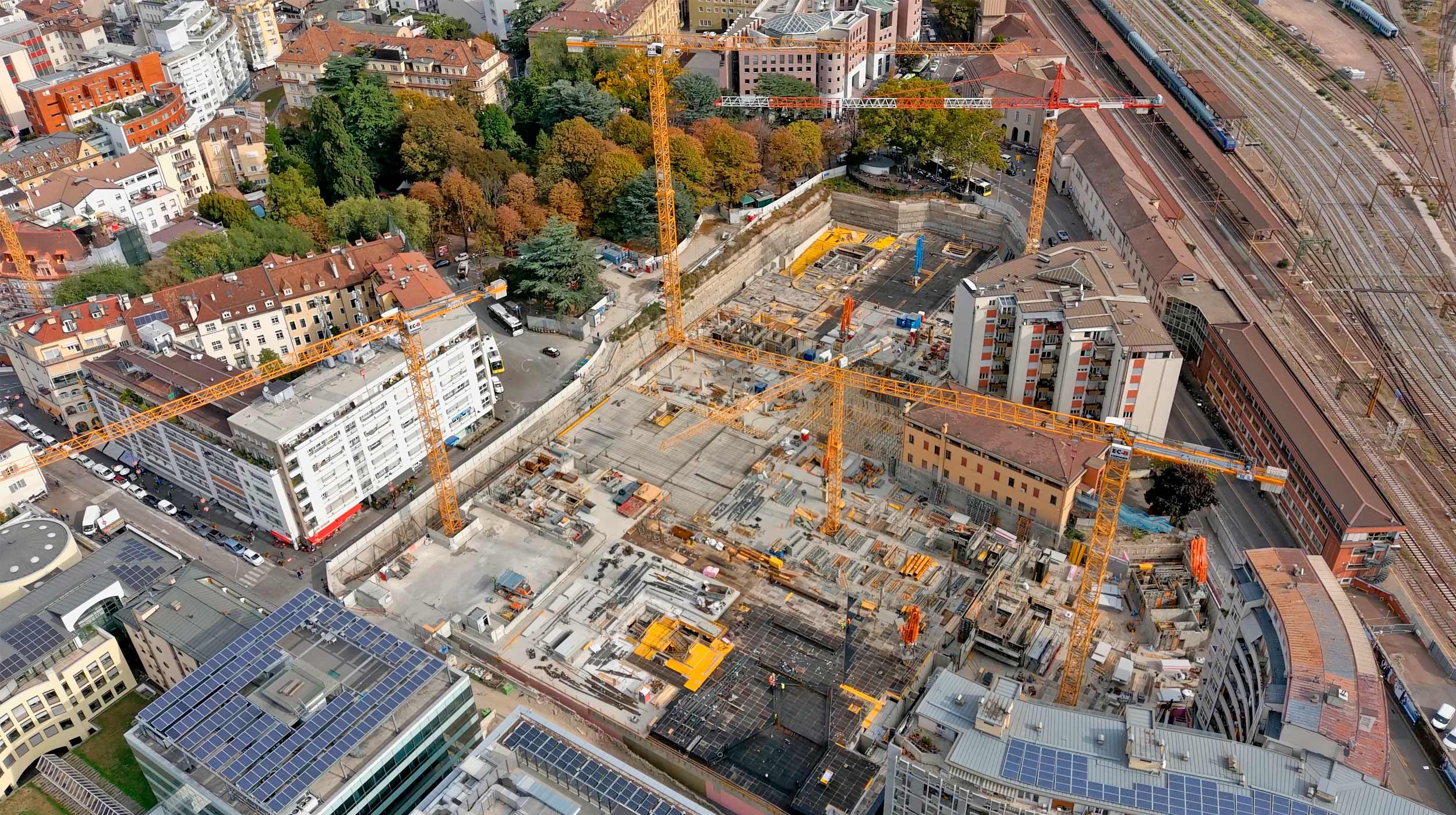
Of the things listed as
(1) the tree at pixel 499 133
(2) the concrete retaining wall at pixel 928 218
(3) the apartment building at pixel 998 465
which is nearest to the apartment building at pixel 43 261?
(1) the tree at pixel 499 133

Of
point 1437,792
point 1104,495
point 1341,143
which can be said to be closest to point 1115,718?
point 1104,495

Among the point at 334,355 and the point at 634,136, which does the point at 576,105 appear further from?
the point at 334,355

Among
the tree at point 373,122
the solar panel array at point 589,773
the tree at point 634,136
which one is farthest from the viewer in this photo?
the tree at point 634,136

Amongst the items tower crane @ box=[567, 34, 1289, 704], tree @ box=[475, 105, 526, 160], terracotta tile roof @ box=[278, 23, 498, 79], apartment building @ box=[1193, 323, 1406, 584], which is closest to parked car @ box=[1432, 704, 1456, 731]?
apartment building @ box=[1193, 323, 1406, 584]

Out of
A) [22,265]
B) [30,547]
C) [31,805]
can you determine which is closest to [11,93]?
[22,265]

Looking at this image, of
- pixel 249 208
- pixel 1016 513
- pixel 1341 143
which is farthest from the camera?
pixel 1341 143

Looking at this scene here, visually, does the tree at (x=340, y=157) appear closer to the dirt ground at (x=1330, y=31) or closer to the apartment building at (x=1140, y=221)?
the apartment building at (x=1140, y=221)

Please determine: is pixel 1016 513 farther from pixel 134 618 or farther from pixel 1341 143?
pixel 1341 143
